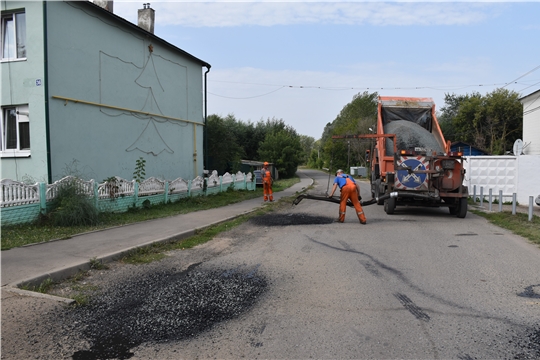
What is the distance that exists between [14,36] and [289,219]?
936 centimetres

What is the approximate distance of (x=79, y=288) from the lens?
5.52 metres

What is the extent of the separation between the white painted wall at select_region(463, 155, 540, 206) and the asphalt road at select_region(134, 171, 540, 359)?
26.8 feet

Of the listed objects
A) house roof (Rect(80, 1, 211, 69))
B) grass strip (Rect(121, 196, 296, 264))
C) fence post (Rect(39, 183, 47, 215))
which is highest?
house roof (Rect(80, 1, 211, 69))

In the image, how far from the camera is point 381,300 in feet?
16.5

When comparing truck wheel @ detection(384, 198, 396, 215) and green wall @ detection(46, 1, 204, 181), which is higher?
green wall @ detection(46, 1, 204, 181)

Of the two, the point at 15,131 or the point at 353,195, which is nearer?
the point at 353,195

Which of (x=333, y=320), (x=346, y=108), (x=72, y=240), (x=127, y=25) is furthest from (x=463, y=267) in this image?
(x=346, y=108)

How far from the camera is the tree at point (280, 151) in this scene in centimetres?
4572

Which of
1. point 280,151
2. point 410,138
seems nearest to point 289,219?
point 410,138

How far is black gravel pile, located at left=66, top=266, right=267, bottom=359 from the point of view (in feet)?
13.0

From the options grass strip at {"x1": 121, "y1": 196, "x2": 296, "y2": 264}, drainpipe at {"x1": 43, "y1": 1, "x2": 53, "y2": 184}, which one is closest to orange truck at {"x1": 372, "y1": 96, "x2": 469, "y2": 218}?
grass strip at {"x1": 121, "y1": 196, "x2": 296, "y2": 264}

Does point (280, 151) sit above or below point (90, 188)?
above

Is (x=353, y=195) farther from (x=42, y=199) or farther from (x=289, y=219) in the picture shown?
(x=42, y=199)

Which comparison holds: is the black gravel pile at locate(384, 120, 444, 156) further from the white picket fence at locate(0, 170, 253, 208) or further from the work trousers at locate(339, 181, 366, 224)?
the white picket fence at locate(0, 170, 253, 208)
